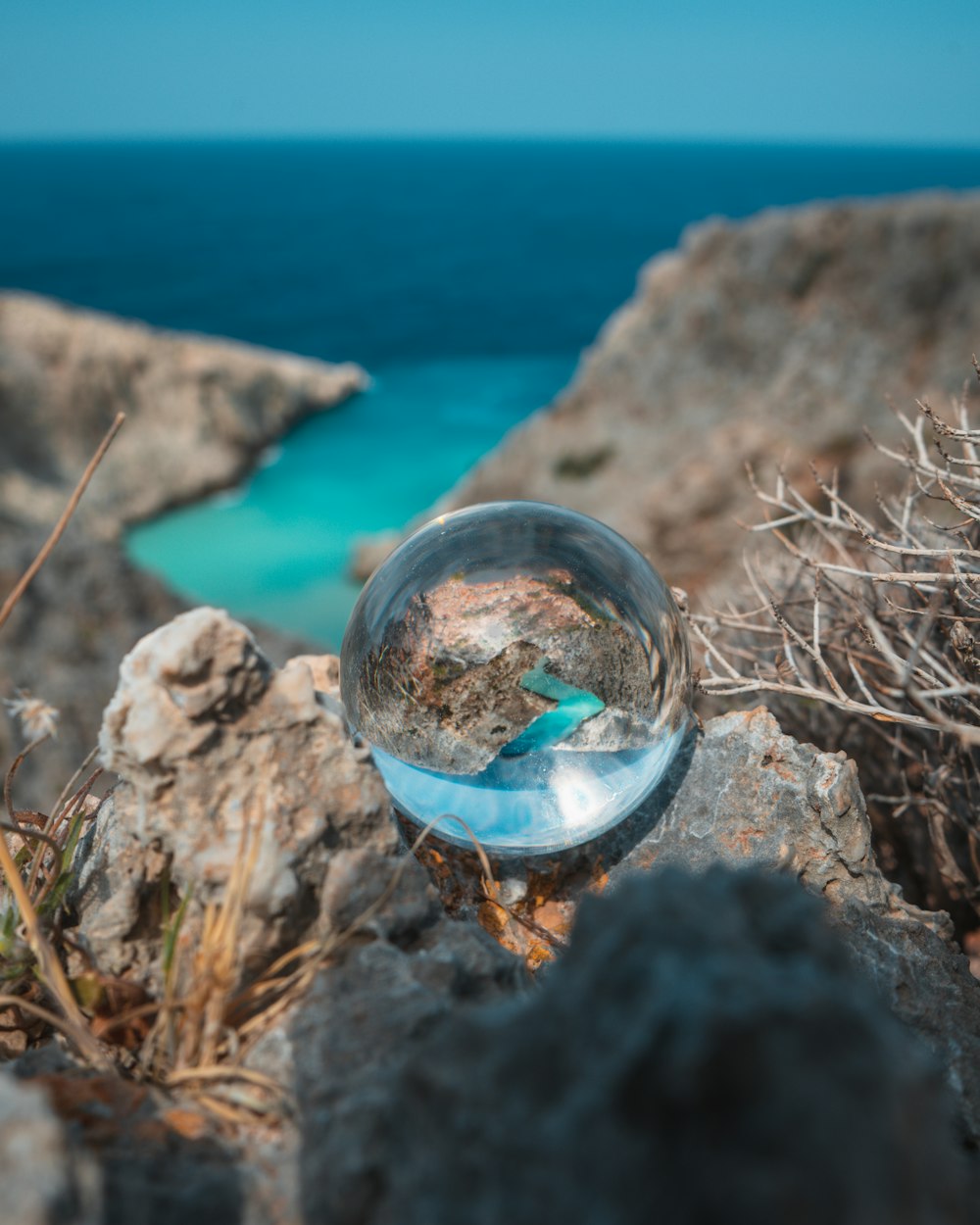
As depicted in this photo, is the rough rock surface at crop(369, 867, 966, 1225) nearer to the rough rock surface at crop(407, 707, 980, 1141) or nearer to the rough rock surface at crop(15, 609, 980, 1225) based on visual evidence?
the rough rock surface at crop(15, 609, 980, 1225)

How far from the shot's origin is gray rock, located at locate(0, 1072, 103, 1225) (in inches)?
44.4

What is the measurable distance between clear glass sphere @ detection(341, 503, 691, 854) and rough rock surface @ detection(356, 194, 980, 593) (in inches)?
413

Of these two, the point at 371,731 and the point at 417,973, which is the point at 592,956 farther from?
the point at 371,731

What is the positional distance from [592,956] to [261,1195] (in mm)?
656

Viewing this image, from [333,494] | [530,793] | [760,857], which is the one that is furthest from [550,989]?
[333,494]

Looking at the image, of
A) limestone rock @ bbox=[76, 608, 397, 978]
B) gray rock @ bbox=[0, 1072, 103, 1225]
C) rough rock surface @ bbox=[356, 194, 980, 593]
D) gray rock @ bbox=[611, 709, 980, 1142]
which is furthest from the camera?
rough rock surface @ bbox=[356, 194, 980, 593]

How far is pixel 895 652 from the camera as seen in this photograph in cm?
291

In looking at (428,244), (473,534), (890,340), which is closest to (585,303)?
(428,244)

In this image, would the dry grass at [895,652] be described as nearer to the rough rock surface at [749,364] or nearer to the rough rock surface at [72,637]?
the rough rock surface at [72,637]

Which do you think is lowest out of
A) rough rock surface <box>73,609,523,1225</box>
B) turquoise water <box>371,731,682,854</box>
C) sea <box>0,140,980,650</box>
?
sea <box>0,140,980,650</box>

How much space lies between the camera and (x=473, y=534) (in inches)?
90.0

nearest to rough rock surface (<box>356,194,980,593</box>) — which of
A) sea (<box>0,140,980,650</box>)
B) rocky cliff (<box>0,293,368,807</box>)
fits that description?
sea (<box>0,140,980,650</box>)

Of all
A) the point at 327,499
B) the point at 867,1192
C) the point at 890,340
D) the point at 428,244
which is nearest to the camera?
the point at 867,1192

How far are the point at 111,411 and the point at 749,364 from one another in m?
16.1
